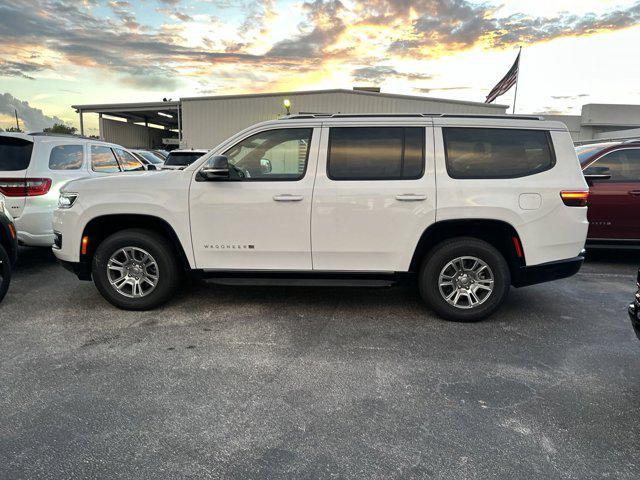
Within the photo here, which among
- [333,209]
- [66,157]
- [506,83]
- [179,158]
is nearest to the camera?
[333,209]

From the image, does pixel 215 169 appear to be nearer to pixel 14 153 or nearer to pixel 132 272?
pixel 132 272

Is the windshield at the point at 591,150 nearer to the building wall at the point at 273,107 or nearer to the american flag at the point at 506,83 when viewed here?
the american flag at the point at 506,83

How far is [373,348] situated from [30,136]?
18.0ft

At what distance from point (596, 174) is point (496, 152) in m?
3.19

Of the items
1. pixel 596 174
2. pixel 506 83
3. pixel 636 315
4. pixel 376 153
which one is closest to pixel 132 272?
pixel 376 153

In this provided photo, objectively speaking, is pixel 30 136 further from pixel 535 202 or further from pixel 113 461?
pixel 535 202

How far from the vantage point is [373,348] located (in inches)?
150

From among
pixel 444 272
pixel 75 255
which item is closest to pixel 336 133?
pixel 444 272

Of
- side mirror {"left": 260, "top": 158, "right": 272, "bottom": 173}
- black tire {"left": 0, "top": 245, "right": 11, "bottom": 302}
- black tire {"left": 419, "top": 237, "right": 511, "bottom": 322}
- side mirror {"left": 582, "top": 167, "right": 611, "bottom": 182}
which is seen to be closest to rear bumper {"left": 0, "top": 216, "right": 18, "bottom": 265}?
black tire {"left": 0, "top": 245, "right": 11, "bottom": 302}

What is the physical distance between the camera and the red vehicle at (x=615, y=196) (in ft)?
21.3

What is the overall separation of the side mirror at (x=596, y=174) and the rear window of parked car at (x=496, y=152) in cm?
261

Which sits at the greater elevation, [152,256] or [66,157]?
[66,157]

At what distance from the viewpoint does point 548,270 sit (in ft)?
14.0

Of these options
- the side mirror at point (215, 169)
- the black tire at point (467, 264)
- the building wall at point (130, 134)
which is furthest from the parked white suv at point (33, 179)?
the building wall at point (130, 134)
